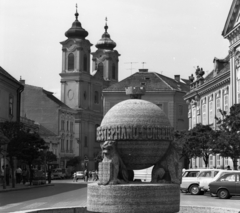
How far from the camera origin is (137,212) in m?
13.4

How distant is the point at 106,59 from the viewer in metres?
132

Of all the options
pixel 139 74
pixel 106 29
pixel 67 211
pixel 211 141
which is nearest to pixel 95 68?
pixel 106 29

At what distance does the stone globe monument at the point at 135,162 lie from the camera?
533 inches

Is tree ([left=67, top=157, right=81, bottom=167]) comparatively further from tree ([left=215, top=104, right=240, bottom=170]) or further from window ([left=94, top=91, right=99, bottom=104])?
tree ([left=215, top=104, right=240, bottom=170])

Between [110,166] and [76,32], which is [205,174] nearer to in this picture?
[110,166]

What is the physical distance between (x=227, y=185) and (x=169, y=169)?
1498cm

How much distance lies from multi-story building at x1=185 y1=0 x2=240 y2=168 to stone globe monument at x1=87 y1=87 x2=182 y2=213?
1436 inches

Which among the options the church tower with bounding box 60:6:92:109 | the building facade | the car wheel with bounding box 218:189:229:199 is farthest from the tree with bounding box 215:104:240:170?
the church tower with bounding box 60:6:92:109

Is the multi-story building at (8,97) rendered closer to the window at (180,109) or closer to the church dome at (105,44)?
the window at (180,109)

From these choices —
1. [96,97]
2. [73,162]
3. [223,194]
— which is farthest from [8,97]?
[96,97]

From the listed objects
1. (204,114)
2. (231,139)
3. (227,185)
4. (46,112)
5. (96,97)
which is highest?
(96,97)

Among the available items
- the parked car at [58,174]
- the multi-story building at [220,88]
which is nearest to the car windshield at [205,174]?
the multi-story building at [220,88]

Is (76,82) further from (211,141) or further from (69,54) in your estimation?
(211,141)

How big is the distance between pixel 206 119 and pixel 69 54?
56695mm
